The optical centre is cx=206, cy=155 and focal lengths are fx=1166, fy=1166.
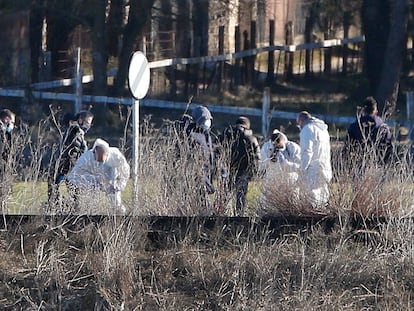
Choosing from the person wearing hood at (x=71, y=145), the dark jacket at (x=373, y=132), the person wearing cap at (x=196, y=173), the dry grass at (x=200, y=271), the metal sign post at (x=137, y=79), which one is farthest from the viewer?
the metal sign post at (x=137, y=79)

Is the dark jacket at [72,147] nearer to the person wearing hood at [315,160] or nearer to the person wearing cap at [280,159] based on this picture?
the person wearing cap at [280,159]

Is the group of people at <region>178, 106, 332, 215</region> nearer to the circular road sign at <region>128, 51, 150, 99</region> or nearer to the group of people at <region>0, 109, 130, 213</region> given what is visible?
the group of people at <region>0, 109, 130, 213</region>

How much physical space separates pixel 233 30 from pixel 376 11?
7.13m

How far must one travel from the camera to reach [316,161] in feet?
39.3

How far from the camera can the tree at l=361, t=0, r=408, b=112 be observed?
30094mm

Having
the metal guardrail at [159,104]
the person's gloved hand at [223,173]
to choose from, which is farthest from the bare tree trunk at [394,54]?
the person's gloved hand at [223,173]

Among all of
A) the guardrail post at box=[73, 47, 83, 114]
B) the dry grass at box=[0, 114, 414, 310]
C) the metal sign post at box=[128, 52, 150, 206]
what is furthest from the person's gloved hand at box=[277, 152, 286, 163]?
the guardrail post at box=[73, 47, 83, 114]

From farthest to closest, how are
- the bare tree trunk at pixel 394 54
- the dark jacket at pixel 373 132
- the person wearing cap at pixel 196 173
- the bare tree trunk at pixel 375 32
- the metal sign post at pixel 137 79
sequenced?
the bare tree trunk at pixel 375 32 → the bare tree trunk at pixel 394 54 → the metal sign post at pixel 137 79 → the dark jacket at pixel 373 132 → the person wearing cap at pixel 196 173

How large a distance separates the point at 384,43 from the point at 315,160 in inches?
830

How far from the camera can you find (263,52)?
121ft

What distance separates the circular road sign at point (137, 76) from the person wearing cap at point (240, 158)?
56.6 inches

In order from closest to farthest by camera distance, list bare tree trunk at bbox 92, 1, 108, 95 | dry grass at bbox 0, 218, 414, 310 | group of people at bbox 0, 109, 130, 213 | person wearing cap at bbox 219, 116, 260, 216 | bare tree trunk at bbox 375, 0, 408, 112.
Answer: dry grass at bbox 0, 218, 414, 310 → group of people at bbox 0, 109, 130, 213 → person wearing cap at bbox 219, 116, 260, 216 → bare tree trunk at bbox 92, 1, 108, 95 → bare tree trunk at bbox 375, 0, 408, 112

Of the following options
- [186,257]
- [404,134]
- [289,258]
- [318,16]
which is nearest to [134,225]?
[186,257]

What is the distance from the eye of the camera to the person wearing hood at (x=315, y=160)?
10.0 metres
